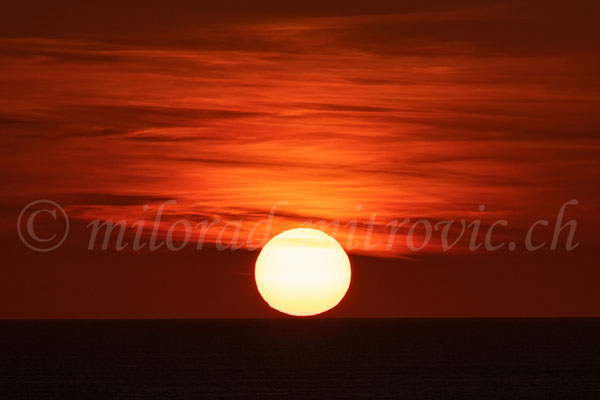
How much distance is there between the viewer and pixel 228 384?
3329 inches

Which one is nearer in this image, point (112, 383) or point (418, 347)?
point (112, 383)

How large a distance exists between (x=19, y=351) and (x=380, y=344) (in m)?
54.8

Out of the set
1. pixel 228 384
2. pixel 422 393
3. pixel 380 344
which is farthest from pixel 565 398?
pixel 380 344

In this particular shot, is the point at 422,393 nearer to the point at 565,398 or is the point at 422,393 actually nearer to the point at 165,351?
the point at 565,398

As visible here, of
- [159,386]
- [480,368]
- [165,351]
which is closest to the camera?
[159,386]

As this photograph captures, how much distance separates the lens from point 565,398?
76062 mm

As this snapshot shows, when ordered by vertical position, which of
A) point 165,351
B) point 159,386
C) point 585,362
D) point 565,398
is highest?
point 165,351

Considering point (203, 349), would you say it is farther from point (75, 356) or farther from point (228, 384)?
point (228, 384)

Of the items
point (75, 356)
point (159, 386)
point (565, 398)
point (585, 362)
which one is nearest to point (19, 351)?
point (75, 356)

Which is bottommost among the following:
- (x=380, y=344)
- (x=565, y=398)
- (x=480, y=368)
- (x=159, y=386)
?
(x=565, y=398)

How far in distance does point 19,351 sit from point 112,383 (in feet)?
196

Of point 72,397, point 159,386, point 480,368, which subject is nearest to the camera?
point 72,397

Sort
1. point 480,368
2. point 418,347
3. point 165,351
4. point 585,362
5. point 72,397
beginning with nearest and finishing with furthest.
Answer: point 72,397
point 480,368
point 585,362
point 165,351
point 418,347

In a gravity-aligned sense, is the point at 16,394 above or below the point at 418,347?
below
